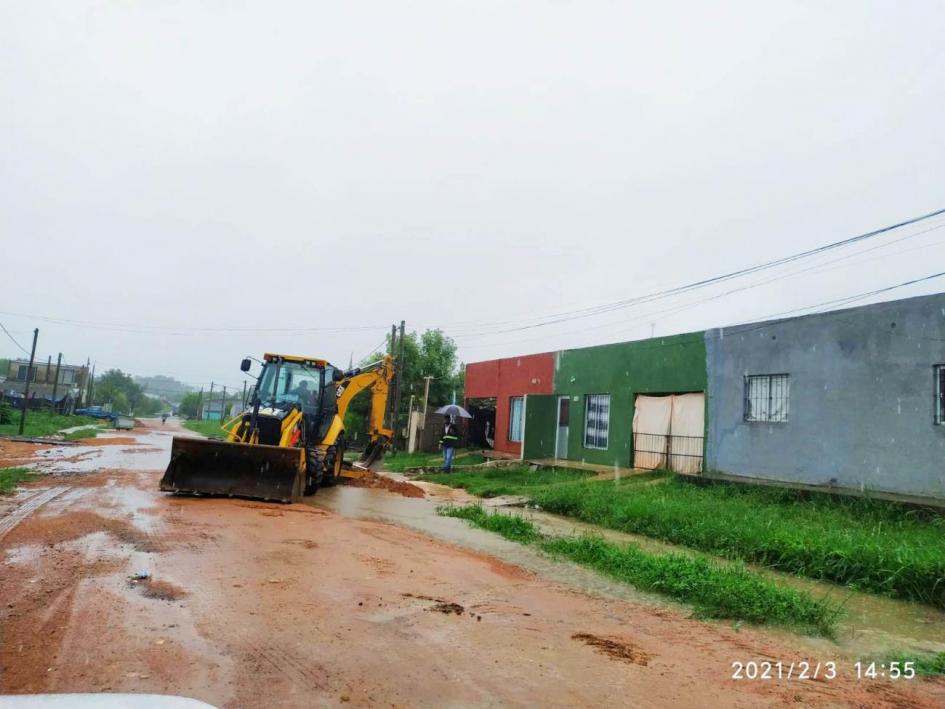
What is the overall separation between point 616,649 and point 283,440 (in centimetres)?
903

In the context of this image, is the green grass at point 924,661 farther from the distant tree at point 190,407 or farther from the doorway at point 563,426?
the distant tree at point 190,407

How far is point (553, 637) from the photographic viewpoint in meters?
4.90

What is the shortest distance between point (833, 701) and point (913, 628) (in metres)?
2.78

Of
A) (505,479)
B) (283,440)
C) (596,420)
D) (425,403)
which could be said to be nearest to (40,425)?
(425,403)

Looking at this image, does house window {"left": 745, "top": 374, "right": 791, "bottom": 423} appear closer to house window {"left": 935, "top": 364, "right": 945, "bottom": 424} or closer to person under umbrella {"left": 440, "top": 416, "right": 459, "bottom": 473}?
house window {"left": 935, "top": 364, "right": 945, "bottom": 424}

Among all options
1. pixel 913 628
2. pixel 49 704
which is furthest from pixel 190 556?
pixel 913 628

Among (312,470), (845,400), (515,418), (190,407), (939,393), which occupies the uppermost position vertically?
(939,393)

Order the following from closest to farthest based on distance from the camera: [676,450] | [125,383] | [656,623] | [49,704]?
[49,704]
[656,623]
[676,450]
[125,383]

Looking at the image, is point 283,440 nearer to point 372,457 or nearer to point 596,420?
point 372,457

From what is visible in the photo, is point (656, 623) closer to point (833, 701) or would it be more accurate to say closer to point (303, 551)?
point (833, 701)

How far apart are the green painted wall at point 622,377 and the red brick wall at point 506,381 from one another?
40.4 inches

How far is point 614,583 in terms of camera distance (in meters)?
7.15

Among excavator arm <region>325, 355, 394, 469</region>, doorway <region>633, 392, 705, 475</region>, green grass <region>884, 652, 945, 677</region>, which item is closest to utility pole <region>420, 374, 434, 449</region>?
excavator arm <region>325, 355, 394, 469</region>

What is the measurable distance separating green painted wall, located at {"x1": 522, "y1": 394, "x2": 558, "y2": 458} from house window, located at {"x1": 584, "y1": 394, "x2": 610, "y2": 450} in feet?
5.35
